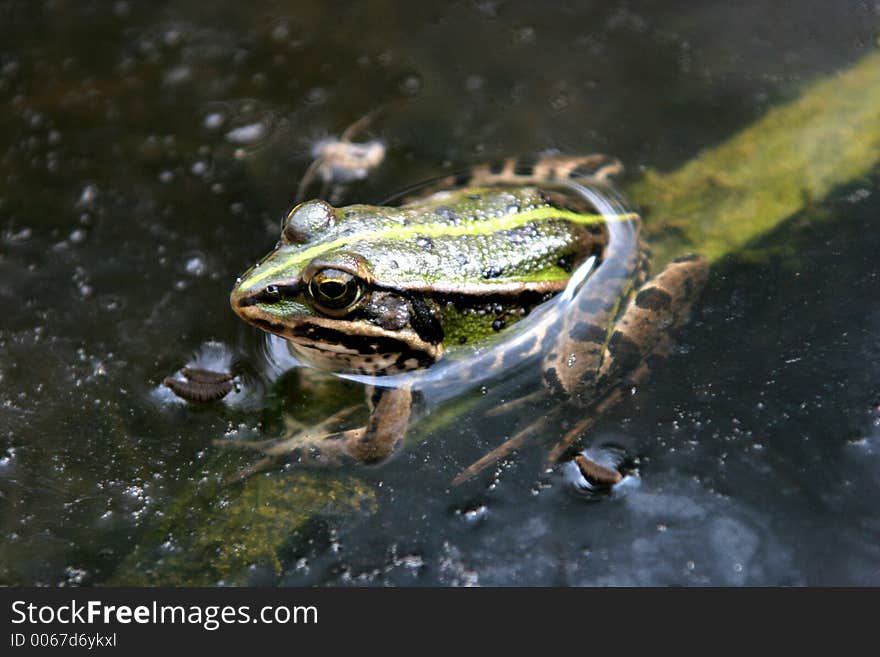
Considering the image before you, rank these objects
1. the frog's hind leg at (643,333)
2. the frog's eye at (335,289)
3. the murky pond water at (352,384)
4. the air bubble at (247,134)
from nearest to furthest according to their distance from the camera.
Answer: the murky pond water at (352,384), the frog's eye at (335,289), the frog's hind leg at (643,333), the air bubble at (247,134)

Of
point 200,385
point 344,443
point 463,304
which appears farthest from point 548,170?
point 200,385

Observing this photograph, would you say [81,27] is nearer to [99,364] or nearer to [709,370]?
[99,364]

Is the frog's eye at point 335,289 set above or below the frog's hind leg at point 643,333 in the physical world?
above

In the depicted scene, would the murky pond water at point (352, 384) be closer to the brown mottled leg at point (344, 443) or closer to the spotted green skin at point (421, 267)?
the brown mottled leg at point (344, 443)

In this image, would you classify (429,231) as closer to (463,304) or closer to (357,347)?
(463,304)

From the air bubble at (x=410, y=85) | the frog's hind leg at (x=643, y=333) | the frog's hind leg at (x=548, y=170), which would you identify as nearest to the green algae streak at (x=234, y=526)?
the frog's hind leg at (x=643, y=333)

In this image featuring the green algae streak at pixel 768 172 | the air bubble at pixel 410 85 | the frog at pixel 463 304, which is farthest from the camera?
the air bubble at pixel 410 85

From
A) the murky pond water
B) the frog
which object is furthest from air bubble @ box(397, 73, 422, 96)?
the frog

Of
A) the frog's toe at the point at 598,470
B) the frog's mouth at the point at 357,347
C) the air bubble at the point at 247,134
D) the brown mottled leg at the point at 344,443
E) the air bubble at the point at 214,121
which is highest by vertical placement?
the air bubble at the point at 214,121

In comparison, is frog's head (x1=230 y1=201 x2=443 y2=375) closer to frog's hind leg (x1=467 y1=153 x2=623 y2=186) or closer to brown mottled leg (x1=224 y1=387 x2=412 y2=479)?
brown mottled leg (x1=224 y1=387 x2=412 y2=479)
